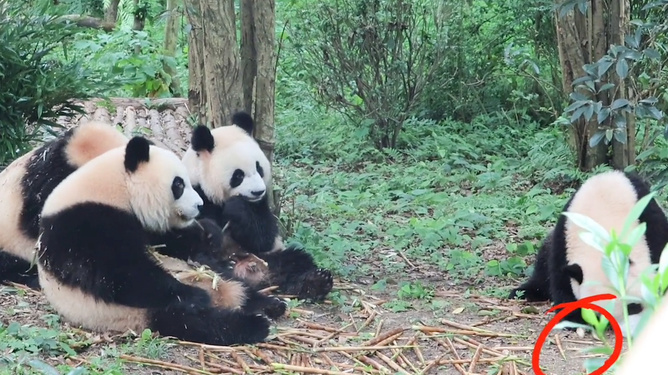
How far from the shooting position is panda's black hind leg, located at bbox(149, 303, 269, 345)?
13.5 ft

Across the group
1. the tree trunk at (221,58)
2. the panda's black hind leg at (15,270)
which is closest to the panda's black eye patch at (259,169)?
the tree trunk at (221,58)

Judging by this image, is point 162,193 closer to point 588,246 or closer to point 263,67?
point 263,67

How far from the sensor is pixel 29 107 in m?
6.79

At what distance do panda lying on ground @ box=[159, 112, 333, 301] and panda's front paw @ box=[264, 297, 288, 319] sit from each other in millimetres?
390

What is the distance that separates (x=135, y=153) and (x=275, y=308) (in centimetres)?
118

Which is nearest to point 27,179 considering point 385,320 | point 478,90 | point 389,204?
point 385,320

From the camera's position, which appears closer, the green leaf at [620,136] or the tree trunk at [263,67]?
the green leaf at [620,136]

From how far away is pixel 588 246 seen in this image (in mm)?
4727

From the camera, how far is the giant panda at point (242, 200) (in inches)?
203

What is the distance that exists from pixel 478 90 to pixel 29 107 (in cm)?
622

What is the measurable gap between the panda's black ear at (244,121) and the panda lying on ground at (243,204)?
0.33 feet

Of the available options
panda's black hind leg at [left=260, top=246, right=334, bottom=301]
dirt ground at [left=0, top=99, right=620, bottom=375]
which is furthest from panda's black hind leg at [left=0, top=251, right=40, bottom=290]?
panda's black hind leg at [left=260, top=246, right=334, bottom=301]

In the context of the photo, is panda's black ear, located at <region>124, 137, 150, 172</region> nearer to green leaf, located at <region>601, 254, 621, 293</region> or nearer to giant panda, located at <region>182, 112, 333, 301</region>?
giant panda, located at <region>182, 112, 333, 301</region>

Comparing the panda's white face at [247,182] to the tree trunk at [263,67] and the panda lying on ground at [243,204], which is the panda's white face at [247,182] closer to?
the panda lying on ground at [243,204]
